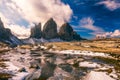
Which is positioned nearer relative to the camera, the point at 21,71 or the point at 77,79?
the point at 77,79

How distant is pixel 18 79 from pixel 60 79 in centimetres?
1375

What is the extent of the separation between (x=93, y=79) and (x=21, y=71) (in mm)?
27266

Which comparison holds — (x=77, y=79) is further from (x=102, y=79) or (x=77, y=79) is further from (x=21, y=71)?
(x=21, y=71)

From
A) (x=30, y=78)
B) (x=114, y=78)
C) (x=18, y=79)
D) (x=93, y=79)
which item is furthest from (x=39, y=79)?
(x=114, y=78)

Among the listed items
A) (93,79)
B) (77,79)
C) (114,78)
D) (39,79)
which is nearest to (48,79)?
(39,79)

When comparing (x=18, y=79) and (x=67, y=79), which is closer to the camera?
(x=18, y=79)

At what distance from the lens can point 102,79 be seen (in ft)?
226

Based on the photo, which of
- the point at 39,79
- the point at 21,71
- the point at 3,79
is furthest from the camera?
the point at 21,71

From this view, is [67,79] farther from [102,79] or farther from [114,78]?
[114,78]

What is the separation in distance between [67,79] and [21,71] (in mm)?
19511

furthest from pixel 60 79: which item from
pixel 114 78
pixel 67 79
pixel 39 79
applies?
pixel 114 78

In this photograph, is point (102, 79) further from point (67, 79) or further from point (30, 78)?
point (30, 78)

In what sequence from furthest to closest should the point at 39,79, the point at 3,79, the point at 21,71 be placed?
the point at 21,71, the point at 39,79, the point at 3,79

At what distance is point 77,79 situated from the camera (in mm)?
69938
